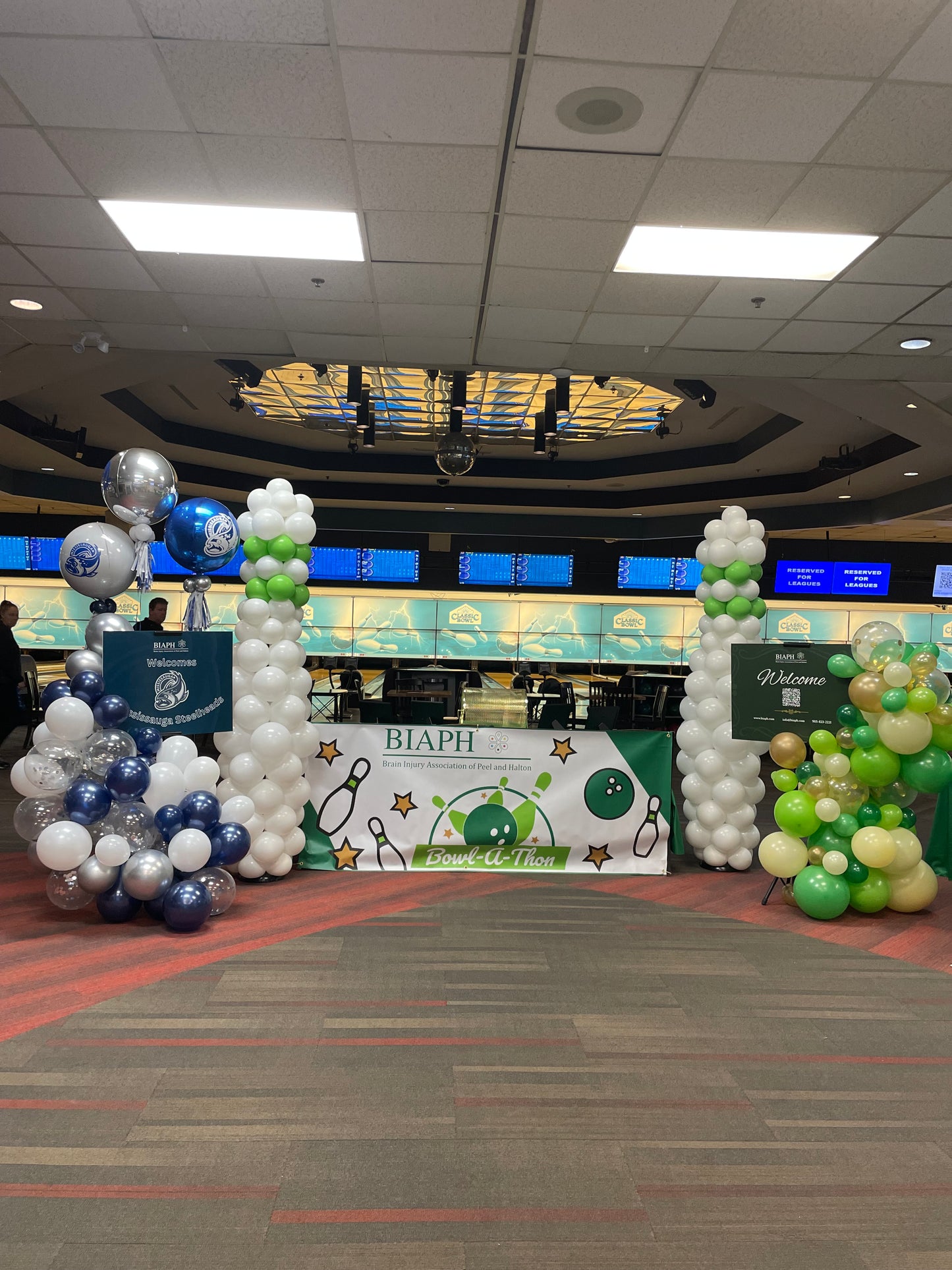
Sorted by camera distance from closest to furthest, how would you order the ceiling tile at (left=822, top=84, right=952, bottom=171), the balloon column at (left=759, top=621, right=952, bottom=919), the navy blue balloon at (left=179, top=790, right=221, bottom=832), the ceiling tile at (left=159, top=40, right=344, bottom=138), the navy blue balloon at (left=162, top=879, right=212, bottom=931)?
the ceiling tile at (left=159, top=40, right=344, bottom=138) < the ceiling tile at (left=822, top=84, right=952, bottom=171) < the navy blue balloon at (left=162, top=879, right=212, bottom=931) < the navy blue balloon at (left=179, top=790, right=221, bottom=832) < the balloon column at (left=759, top=621, right=952, bottom=919)

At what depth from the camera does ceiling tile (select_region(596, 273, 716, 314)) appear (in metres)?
4.50

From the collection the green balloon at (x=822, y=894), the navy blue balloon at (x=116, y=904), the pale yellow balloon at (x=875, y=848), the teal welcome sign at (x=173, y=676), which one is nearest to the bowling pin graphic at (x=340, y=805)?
the teal welcome sign at (x=173, y=676)

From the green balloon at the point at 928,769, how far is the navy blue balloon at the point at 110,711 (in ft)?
13.4

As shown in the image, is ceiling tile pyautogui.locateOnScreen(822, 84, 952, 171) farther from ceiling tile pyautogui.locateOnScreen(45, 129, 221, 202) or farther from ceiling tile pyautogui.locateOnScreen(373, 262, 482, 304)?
ceiling tile pyautogui.locateOnScreen(45, 129, 221, 202)

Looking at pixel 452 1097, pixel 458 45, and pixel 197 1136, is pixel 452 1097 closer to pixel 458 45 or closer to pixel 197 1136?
pixel 197 1136

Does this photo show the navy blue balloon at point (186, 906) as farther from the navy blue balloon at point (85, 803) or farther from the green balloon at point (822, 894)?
the green balloon at point (822, 894)

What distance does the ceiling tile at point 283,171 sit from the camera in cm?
342

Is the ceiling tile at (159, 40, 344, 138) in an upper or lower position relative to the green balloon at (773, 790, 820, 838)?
upper

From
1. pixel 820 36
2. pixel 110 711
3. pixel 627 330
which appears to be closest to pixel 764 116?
pixel 820 36

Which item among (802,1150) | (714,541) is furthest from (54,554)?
(802,1150)

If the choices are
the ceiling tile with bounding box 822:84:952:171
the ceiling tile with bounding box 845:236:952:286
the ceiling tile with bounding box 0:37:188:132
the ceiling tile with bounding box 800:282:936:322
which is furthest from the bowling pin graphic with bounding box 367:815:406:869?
the ceiling tile with bounding box 822:84:952:171

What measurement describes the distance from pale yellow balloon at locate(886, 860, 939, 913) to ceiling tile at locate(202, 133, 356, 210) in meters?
4.52

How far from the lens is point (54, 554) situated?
40.0 feet

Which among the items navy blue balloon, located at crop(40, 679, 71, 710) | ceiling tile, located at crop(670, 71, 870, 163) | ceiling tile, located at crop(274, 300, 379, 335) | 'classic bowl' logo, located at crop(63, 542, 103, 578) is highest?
ceiling tile, located at crop(274, 300, 379, 335)
